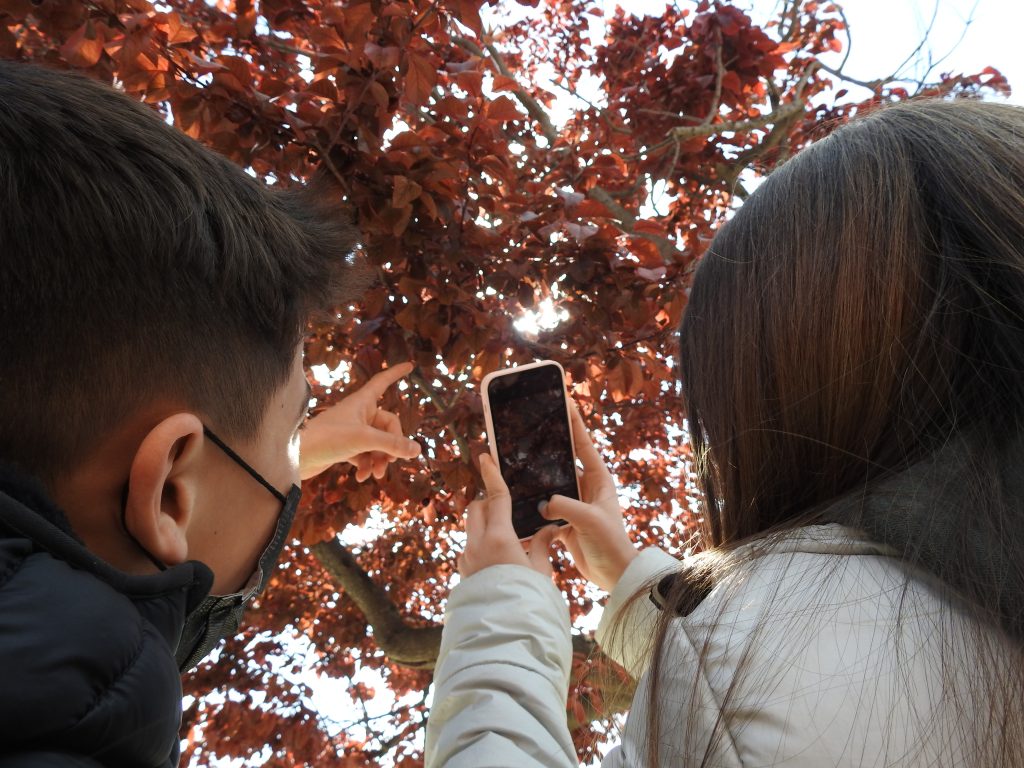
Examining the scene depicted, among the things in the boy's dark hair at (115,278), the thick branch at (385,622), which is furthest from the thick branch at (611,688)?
the thick branch at (385,622)

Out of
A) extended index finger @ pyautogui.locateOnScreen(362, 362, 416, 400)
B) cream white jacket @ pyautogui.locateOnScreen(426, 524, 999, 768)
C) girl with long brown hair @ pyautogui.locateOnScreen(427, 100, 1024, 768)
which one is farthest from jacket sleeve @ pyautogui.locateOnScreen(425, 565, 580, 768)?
extended index finger @ pyautogui.locateOnScreen(362, 362, 416, 400)

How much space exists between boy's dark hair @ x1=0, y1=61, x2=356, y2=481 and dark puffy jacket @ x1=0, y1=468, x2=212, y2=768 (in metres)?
0.14

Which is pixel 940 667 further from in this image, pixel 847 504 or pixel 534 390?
pixel 534 390

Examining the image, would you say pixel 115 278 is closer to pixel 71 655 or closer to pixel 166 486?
pixel 166 486

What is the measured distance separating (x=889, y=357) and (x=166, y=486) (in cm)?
93

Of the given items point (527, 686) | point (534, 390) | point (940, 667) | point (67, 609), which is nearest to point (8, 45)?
point (534, 390)

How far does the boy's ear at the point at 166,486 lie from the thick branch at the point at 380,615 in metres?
3.59

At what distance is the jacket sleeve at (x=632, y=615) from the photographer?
1390mm

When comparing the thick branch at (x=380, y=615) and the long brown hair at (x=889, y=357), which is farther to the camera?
the thick branch at (x=380, y=615)

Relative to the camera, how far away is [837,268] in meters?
0.90

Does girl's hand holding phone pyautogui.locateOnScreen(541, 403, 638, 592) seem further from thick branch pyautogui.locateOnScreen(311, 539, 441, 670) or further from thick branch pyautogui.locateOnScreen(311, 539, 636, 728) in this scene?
thick branch pyautogui.locateOnScreen(311, 539, 441, 670)

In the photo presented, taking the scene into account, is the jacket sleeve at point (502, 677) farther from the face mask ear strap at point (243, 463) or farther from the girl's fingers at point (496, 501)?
the face mask ear strap at point (243, 463)

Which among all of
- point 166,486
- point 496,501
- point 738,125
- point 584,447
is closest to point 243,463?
point 166,486

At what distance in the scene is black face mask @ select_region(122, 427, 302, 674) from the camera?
3.40 ft
